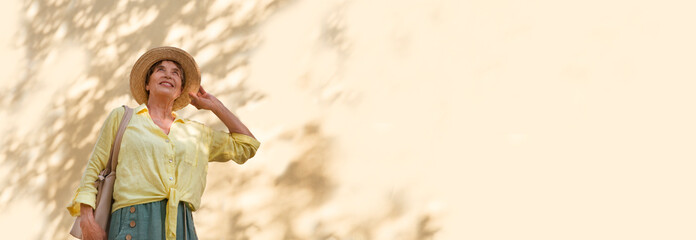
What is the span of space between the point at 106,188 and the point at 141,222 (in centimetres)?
21

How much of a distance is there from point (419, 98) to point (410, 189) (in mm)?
524

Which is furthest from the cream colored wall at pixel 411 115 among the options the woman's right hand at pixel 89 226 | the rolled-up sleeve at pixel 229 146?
the woman's right hand at pixel 89 226

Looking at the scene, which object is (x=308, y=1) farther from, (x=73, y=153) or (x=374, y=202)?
(x=73, y=153)

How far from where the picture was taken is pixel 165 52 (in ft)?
12.7

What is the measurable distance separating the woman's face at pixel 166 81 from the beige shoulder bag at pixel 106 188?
22 centimetres

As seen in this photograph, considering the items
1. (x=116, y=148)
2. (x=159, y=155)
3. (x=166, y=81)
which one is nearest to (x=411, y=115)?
(x=166, y=81)

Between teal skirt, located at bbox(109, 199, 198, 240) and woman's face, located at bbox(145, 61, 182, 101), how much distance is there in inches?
20.9

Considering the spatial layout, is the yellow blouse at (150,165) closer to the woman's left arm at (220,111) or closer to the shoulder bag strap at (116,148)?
the shoulder bag strap at (116,148)

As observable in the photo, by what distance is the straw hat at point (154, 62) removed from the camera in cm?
385

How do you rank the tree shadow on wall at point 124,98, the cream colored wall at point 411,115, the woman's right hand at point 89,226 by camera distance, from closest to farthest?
the woman's right hand at point 89,226 < the cream colored wall at point 411,115 < the tree shadow on wall at point 124,98

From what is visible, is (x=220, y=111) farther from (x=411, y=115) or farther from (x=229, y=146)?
(x=411, y=115)

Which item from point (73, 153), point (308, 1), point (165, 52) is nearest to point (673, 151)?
point (308, 1)

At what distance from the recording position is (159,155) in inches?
140

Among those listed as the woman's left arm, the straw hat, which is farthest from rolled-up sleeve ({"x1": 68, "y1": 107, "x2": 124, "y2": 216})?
the woman's left arm
